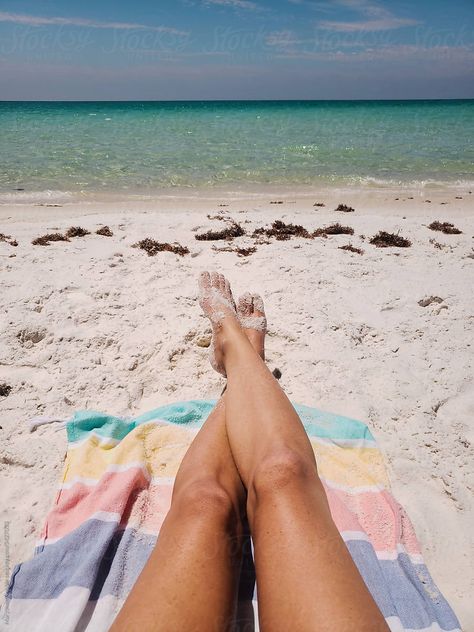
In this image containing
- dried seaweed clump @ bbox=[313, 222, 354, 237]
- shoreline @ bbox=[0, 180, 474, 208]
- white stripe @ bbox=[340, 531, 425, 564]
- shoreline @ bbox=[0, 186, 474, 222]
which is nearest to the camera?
white stripe @ bbox=[340, 531, 425, 564]

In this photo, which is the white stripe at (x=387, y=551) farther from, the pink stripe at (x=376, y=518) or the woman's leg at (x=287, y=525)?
the woman's leg at (x=287, y=525)

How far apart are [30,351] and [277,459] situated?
7.33 feet

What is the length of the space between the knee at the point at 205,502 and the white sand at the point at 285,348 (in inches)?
31.9

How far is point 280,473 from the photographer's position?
1.60m

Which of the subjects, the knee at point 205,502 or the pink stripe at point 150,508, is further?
the pink stripe at point 150,508

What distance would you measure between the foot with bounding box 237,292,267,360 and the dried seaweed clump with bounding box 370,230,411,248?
2.43 m

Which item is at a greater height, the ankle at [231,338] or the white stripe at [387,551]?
the ankle at [231,338]

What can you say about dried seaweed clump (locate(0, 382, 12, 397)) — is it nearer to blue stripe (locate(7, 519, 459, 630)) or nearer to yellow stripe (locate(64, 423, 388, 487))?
yellow stripe (locate(64, 423, 388, 487))

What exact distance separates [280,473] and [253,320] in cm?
162

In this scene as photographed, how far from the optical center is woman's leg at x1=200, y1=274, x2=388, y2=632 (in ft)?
3.99

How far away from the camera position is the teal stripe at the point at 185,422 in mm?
2416

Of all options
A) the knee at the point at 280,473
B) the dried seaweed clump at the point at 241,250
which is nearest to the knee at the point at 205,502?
the knee at the point at 280,473

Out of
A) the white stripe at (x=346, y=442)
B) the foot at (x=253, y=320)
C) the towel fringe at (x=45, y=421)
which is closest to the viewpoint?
the white stripe at (x=346, y=442)

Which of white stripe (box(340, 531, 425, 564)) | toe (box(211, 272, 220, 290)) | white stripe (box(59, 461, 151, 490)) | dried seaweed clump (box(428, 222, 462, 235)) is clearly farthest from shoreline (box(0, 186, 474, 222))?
white stripe (box(340, 531, 425, 564))
